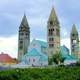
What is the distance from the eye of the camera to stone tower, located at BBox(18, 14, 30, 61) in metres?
111

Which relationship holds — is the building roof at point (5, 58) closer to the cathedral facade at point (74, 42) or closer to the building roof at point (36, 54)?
the building roof at point (36, 54)

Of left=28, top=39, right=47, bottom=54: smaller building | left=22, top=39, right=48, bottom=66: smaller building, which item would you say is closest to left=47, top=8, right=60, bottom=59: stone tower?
left=22, top=39, right=48, bottom=66: smaller building

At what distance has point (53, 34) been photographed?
4008 inches

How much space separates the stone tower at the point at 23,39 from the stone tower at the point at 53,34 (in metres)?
12.4

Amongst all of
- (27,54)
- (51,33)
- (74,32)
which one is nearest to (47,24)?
(51,33)

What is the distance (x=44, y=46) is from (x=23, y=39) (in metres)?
7.87

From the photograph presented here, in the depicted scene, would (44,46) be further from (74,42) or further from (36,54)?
(74,42)

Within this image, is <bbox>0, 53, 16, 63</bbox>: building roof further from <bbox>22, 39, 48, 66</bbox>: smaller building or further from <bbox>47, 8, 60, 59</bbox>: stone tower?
<bbox>47, 8, 60, 59</bbox>: stone tower

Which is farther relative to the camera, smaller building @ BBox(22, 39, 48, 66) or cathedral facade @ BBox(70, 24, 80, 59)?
cathedral facade @ BBox(70, 24, 80, 59)

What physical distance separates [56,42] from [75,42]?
1942 centimetres

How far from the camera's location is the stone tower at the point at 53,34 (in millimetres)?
99875

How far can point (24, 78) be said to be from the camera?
47.7 feet

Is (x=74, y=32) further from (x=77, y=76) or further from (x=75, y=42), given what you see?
(x=77, y=76)

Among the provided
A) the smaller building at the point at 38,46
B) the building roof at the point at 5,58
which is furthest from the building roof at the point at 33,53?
the building roof at the point at 5,58
